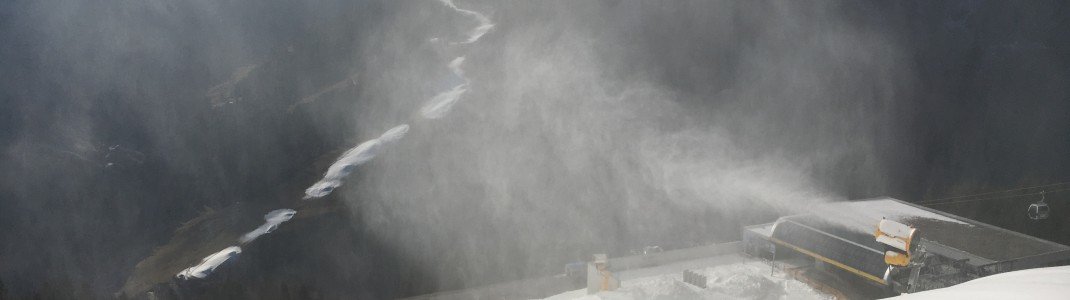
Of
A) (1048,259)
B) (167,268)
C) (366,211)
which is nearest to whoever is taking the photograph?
(1048,259)

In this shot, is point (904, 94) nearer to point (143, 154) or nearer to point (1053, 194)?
point (1053, 194)

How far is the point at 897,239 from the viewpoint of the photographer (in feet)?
39.7

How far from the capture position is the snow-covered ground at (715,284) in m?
15.7

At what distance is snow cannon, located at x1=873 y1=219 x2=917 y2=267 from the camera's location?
1186 cm

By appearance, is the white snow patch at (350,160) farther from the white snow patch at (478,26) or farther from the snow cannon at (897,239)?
the snow cannon at (897,239)

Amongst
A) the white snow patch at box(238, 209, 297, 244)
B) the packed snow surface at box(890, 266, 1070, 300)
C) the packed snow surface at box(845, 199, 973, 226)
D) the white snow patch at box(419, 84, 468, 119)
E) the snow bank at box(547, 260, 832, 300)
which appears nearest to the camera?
the packed snow surface at box(890, 266, 1070, 300)

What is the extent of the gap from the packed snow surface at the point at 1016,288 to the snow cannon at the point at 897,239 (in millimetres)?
6472

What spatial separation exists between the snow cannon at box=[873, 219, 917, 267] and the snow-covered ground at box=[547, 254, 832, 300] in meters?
3.61

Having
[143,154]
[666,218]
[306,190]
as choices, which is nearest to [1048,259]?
[666,218]

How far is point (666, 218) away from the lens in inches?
1207

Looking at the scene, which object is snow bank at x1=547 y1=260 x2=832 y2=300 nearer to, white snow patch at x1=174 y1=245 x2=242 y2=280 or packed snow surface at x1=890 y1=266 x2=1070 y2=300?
packed snow surface at x1=890 y1=266 x2=1070 y2=300

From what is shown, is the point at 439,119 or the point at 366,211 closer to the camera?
the point at 366,211

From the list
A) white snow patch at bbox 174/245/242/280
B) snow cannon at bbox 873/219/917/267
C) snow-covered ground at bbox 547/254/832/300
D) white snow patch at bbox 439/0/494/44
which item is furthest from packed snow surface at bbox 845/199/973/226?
white snow patch at bbox 174/245/242/280

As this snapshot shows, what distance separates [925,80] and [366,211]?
36.3m
